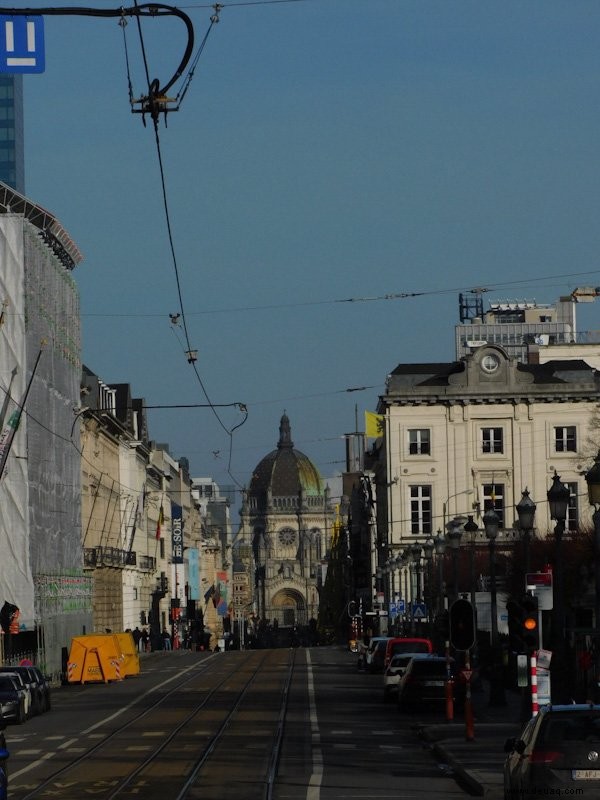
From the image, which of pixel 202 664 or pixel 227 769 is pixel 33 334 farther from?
pixel 227 769

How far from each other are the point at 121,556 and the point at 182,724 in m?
67.5

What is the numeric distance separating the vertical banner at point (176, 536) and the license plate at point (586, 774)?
138 meters

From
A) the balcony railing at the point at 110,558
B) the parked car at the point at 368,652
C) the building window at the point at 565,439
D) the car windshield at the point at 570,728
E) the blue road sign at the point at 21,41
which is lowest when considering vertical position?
the parked car at the point at 368,652

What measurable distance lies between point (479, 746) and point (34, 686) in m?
18.8

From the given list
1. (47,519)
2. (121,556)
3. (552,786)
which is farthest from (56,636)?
(552,786)

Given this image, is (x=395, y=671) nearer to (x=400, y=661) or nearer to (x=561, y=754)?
(x=400, y=661)

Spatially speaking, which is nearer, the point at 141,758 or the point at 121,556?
the point at 141,758

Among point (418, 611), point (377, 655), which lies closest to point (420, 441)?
point (418, 611)

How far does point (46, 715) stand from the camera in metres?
47.4

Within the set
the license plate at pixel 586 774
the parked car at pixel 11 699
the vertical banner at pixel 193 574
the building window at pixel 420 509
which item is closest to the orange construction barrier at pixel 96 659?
the parked car at pixel 11 699

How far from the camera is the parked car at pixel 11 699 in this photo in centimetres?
4238

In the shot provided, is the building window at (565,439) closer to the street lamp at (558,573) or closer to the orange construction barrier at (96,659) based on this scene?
the orange construction barrier at (96,659)

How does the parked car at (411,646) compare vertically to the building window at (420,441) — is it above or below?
below

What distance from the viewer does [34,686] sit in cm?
4725
